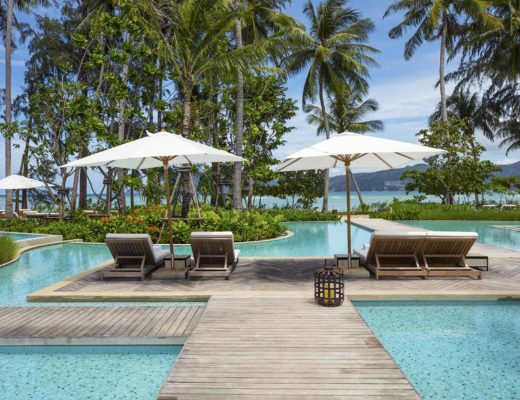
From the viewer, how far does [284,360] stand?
11.2 feet

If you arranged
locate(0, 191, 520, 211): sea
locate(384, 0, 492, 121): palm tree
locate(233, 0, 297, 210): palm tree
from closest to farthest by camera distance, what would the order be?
locate(233, 0, 297, 210): palm tree, locate(384, 0, 492, 121): palm tree, locate(0, 191, 520, 211): sea

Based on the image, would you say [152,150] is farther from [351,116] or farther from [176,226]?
[351,116]

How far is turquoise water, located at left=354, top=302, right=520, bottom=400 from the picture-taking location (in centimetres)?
342

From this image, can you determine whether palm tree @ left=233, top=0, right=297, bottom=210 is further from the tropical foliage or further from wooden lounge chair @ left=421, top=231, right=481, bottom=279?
the tropical foliage

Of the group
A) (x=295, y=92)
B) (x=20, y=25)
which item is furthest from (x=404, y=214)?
(x=20, y=25)

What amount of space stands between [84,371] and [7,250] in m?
6.92

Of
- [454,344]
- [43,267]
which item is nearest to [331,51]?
[43,267]

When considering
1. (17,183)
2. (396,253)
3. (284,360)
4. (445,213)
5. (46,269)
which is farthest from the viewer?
(445,213)

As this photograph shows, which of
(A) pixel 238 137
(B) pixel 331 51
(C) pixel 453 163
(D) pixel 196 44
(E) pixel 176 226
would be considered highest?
(B) pixel 331 51

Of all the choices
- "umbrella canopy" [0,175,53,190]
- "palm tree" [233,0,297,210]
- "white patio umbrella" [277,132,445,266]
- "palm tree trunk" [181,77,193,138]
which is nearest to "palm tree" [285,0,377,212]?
"palm tree" [233,0,297,210]

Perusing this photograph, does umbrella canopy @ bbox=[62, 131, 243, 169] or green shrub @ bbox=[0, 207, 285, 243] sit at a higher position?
umbrella canopy @ bbox=[62, 131, 243, 169]

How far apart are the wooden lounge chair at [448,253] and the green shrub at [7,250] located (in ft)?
29.5

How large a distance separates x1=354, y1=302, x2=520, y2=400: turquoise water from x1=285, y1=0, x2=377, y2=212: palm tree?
17996 millimetres

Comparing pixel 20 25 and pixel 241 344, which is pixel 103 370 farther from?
pixel 20 25
